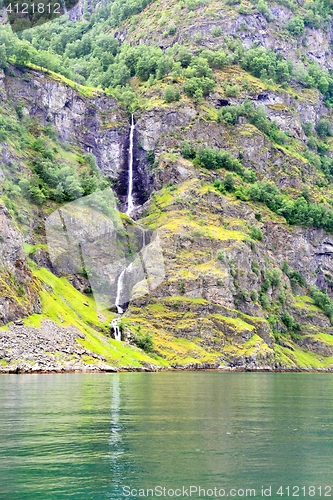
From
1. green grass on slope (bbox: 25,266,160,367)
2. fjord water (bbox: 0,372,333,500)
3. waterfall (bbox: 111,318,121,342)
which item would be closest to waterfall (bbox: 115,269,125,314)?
green grass on slope (bbox: 25,266,160,367)

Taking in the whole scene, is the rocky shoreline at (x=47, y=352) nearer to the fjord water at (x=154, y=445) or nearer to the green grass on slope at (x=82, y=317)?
the green grass on slope at (x=82, y=317)

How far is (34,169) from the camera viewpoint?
199 meters

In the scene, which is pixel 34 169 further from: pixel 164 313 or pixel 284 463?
pixel 284 463

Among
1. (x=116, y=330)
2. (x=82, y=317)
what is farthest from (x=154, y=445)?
(x=116, y=330)

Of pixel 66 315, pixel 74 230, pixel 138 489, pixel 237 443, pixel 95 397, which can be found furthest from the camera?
pixel 74 230

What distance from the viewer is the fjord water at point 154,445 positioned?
31.0m

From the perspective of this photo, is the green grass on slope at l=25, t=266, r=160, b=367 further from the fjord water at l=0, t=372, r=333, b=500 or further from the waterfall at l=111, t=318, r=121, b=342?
the fjord water at l=0, t=372, r=333, b=500

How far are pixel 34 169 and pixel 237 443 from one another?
16699cm

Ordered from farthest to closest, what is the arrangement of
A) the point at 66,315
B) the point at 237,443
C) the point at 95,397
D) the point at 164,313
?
the point at 164,313 → the point at 66,315 → the point at 95,397 → the point at 237,443

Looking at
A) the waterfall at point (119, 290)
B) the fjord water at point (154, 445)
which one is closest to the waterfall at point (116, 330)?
the waterfall at point (119, 290)

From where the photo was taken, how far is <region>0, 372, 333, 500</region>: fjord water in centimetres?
3097

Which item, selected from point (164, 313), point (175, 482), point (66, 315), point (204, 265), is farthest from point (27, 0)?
point (204, 265)

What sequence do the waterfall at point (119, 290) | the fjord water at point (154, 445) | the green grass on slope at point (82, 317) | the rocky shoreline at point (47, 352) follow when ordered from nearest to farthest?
the fjord water at point (154, 445)
the rocky shoreline at point (47, 352)
the green grass on slope at point (82, 317)
the waterfall at point (119, 290)

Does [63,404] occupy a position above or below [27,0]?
below
